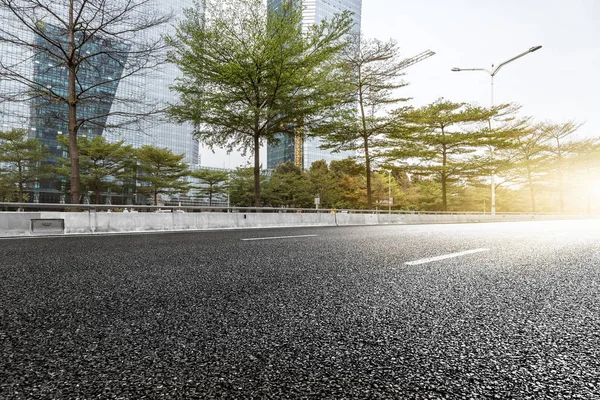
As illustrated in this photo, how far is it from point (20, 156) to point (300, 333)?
5306 cm

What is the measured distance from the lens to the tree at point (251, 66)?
19266 mm

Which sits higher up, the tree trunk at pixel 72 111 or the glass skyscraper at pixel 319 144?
the glass skyscraper at pixel 319 144

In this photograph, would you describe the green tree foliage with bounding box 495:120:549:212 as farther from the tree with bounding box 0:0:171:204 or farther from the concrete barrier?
the tree with bounding box 0:0:171:204

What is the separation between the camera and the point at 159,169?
54656mm

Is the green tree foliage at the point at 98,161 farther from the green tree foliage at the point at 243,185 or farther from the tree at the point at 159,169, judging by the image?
the green tree foliage at the point at 243,185

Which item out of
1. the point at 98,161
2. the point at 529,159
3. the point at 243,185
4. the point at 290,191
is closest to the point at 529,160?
→ the point at 529,159

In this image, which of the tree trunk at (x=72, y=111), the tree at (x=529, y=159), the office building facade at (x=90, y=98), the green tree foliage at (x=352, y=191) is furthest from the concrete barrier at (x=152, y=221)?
the tree at (x=529, y=159)

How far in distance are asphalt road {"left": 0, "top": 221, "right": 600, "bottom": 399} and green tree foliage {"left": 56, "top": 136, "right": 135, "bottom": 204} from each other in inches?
1968

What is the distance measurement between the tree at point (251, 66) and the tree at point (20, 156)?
110 feet

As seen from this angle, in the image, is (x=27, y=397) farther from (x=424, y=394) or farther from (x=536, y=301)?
(x=536, y=301)

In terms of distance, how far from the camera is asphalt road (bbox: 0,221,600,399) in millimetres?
1182

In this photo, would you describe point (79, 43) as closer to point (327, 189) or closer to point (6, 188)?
point (327, 189)

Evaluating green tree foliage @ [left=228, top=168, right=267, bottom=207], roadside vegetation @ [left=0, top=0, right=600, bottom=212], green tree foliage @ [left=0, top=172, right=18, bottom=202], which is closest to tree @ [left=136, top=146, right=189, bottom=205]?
roadside vegetation @ [left=0, top=0, right=600, bottom=212]

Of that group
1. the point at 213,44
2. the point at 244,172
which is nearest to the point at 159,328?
the point at 213,44
